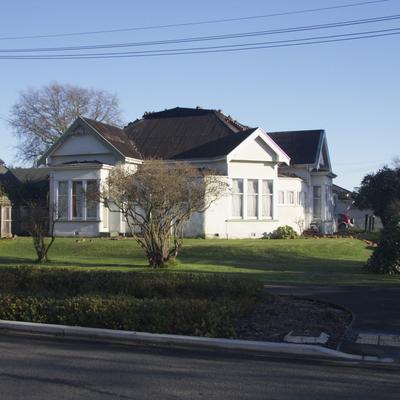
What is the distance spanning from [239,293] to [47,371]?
5.28 m

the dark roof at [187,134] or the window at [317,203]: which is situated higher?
the dark roof at [187,134]

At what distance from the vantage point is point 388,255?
19.9m

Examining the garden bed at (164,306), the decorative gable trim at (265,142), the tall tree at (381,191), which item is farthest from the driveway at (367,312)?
the tall tree at (381,191)

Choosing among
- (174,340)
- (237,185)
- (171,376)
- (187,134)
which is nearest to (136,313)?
(174,340)

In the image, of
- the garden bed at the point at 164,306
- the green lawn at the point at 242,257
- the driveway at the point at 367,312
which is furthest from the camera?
the green lawn at the point at 242,257

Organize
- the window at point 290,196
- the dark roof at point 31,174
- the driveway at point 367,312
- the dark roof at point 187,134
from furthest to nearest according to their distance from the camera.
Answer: the dark roof at point 31,174 → the window at point 290,196 → the dark roof at point 187,134 → the driveway at point 367,312

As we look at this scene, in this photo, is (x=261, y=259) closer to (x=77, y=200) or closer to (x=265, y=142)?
(x=265, y=142)

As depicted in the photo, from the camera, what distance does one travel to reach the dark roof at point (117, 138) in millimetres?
31406

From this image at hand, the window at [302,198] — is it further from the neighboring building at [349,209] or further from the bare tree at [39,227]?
the bare tree at [39,227]

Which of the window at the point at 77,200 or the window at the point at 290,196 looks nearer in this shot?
the window at the point at 77,200

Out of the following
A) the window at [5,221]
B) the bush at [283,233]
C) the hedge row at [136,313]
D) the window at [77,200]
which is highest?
the window at [77,200]

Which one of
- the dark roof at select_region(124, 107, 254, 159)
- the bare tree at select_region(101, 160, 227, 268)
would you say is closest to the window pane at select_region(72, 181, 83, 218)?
the dark roof at select_region(124, 107, 254, 159)

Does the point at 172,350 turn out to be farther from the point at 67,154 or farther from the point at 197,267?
the point at 67,154

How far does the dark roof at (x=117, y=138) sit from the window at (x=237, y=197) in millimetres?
5639
